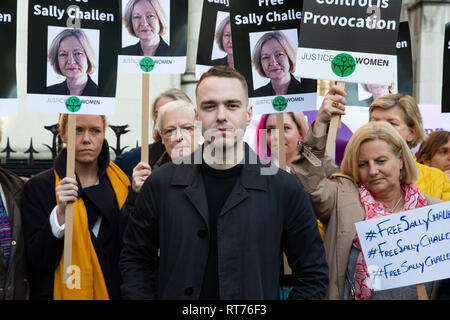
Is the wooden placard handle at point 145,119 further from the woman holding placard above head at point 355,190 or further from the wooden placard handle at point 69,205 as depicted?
the woman holding placard above head at point 355,190

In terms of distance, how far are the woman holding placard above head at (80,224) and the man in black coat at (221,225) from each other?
80 cm

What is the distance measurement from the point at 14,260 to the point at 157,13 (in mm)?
2215

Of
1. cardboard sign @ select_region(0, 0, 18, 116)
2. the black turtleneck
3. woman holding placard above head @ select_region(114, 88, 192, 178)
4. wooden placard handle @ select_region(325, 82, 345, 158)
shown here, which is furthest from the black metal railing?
the black turtleneck

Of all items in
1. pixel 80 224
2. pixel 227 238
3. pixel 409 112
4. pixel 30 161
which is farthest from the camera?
pixel 30 161

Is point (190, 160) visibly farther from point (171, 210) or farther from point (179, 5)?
point (179, 5)

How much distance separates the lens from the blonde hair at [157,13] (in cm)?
472

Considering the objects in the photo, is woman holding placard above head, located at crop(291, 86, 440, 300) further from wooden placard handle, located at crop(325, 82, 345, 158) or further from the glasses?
the glasses

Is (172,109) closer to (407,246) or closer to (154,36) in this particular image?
(154,36)

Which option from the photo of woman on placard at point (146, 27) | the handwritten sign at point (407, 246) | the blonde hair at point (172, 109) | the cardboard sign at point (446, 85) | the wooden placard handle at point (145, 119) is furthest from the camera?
the cardboard sign at point (446, 85)

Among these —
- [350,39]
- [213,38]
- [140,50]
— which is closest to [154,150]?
[140,50]

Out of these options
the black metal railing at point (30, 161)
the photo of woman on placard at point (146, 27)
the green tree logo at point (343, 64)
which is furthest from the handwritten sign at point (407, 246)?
the black metal railing at point (30, 161)

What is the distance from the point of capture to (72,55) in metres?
4.09

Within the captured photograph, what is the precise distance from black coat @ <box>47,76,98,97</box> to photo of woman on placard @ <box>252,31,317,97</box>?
3.71 feet

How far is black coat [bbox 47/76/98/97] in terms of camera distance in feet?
13.3
